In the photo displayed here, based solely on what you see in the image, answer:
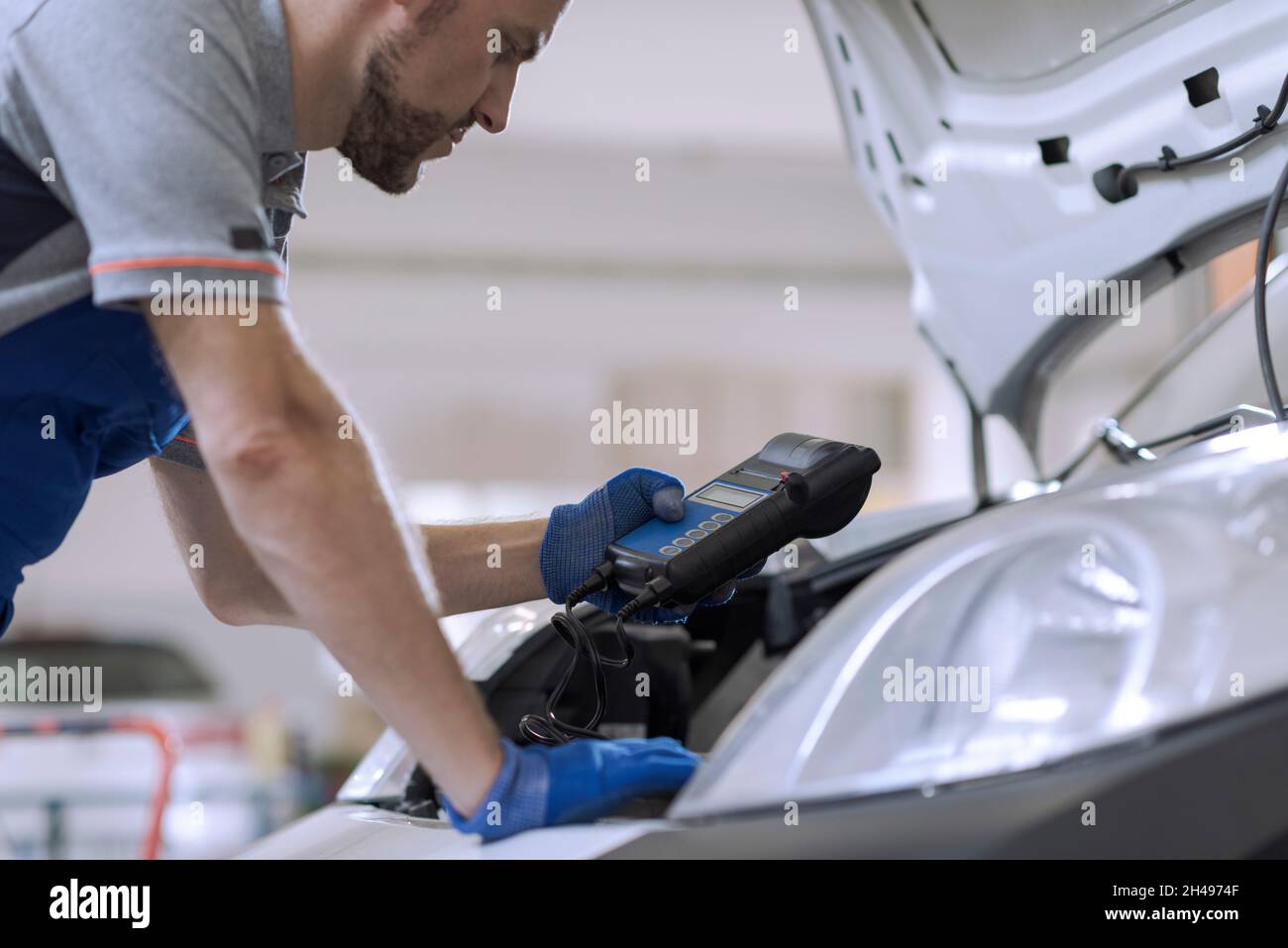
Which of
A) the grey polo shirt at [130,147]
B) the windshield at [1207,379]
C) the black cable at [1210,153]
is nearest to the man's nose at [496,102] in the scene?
the grey polo shirt at [130,147]

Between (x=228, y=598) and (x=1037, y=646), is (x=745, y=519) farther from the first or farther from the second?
(x=228, y=598)

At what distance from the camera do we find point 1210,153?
1.36 metres

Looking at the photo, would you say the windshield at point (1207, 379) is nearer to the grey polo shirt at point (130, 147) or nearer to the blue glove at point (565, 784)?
the blue glove at point (565, 784)

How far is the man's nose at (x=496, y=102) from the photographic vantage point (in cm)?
117

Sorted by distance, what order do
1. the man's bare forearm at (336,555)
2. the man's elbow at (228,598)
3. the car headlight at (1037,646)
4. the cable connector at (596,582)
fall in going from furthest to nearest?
the man's elbow at (228,598) → the cable connector at (596,582) → the man's bare forearm at (336,555) → the car headlight at (1037,646)

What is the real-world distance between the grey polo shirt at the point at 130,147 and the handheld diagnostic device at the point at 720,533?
0.41 metres

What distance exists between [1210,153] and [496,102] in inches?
31.1

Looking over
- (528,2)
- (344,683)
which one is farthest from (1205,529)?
(344,683)

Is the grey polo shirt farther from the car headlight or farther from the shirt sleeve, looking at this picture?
the car headlight

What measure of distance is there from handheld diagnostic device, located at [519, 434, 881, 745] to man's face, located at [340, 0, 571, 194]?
435 millimetres

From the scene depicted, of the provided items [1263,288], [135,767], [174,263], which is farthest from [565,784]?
[135,767]

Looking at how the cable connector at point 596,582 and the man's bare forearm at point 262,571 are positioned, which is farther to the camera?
the man's bare forearm at point 262,571
